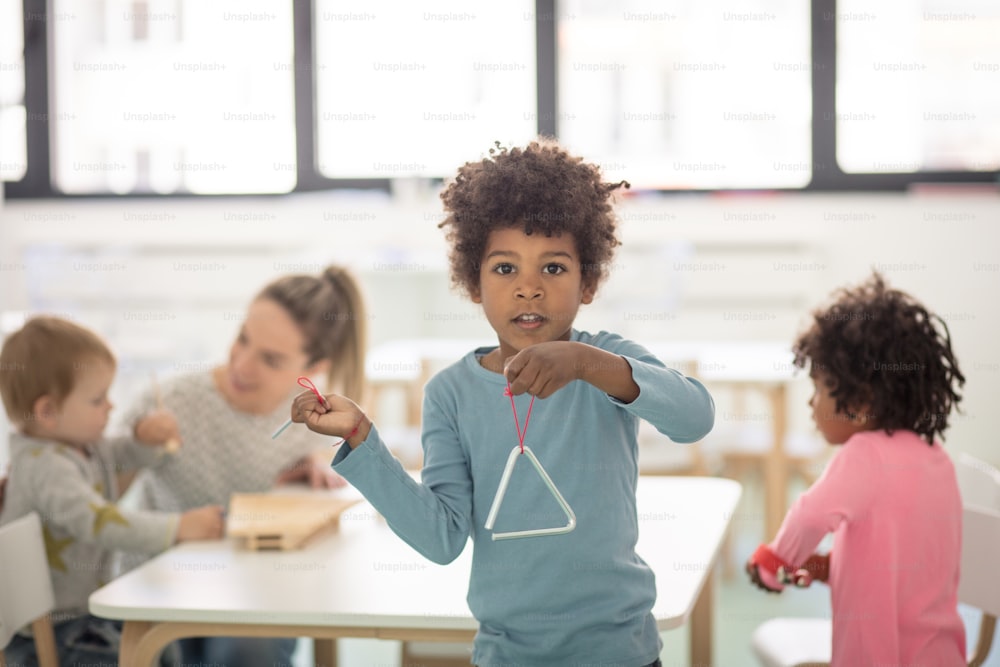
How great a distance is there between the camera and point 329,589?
166cm

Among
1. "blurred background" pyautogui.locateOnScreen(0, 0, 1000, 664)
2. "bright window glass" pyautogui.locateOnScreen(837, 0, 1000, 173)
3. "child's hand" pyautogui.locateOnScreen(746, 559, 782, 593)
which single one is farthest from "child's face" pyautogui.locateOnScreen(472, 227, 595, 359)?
"bright window glass" pyautogui.locateOnScreen(837, 0, 1000, 173)

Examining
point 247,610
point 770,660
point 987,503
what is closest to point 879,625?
point 770,660

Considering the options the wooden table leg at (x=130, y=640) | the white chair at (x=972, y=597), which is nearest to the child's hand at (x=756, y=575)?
the white chair at (x=972, y=597)

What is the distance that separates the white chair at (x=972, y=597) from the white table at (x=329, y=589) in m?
Result: 0.18

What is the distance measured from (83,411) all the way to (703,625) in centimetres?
129

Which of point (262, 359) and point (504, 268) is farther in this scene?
point (262, 359)

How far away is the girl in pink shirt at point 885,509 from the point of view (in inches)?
66.4

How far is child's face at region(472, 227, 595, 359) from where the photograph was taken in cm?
137

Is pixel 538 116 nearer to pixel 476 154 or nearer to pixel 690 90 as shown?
pixel 476 154

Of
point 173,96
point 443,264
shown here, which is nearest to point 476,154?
point 443,264

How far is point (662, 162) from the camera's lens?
239 inches

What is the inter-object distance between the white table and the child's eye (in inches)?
19.4

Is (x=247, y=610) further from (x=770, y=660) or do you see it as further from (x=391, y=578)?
(x=770, y=660)

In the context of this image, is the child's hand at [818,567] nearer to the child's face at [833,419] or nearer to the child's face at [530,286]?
the child's face at [833,419]
